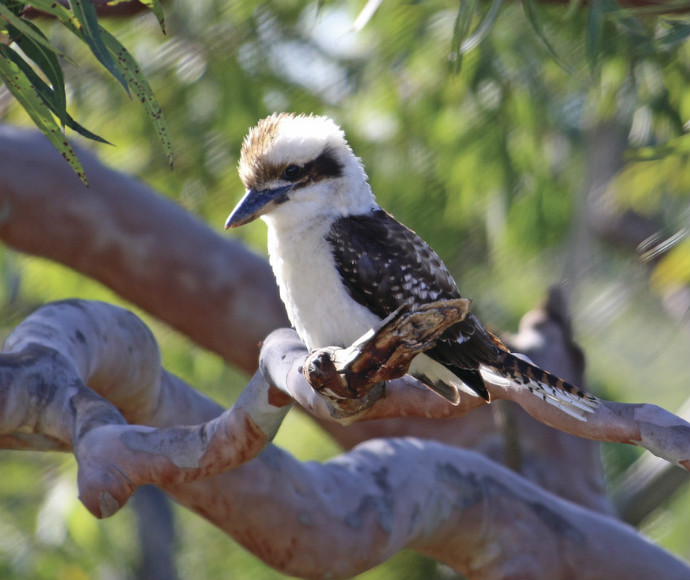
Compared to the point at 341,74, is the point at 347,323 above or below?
above

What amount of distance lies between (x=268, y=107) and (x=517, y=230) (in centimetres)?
137

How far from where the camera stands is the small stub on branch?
1.36 m

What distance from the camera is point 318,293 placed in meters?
2.00

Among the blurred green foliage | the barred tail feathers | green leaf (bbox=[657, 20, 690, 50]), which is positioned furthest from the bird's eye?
the blurred green foliage

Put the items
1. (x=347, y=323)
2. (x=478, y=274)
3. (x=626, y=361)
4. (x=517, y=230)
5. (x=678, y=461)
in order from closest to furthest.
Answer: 1. (x=678, y=461)
2. (x=347, y=323)
3. (x=517, y=230)
4. (x=478, y=274)
5. (x=626, y=361)

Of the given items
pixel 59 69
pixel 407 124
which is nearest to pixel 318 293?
pixel 59 69

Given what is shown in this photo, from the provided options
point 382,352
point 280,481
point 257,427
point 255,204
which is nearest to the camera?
point 382,352

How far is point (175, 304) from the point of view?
159 inches

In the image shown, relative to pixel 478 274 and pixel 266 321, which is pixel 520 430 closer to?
pixel 266 321

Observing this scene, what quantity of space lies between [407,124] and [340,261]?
3.03 meters

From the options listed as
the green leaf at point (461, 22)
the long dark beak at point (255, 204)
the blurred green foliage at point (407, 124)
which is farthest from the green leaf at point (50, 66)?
the blurred green foliage at point (407, 124)

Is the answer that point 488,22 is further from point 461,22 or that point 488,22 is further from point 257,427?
point 257,427

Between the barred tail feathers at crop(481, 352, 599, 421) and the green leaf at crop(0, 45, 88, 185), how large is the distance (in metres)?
0.87

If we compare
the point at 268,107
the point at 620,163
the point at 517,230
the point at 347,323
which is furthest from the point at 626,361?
the point at 347,323
